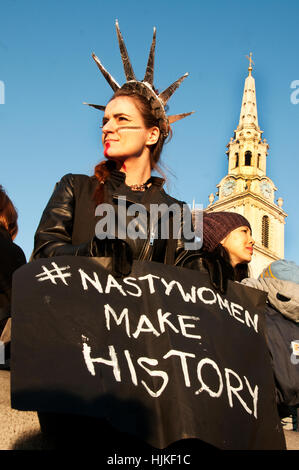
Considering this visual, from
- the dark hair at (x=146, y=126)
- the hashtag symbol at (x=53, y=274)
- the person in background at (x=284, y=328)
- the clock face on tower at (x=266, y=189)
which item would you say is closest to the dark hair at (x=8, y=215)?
the dark hair at (x=146, y=126)

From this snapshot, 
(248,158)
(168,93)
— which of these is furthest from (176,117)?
(248,158)

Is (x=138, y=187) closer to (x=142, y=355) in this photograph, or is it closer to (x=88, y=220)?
(x=88, y=220)

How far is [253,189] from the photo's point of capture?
45656 millimetres

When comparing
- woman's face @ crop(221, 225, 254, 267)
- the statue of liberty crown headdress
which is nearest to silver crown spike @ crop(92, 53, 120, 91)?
the statue of liberty crown headdress

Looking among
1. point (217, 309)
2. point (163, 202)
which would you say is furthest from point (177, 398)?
point (163, 202)

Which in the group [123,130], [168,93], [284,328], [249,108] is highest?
[249,108]

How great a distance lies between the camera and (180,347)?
191cm

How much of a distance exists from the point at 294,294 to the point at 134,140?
1.41 m

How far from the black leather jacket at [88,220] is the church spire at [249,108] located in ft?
162

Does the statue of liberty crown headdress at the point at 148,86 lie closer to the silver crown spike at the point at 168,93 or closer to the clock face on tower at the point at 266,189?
the silver crown spike at the point at 168,93

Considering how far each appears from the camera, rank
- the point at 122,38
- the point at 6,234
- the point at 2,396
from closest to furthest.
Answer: the point at 2,396
the point at 122,38
the point at 6,234

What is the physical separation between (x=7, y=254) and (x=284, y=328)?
6.13 feet

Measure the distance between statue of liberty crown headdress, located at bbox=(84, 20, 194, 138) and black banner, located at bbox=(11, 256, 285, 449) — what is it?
1095 mm
